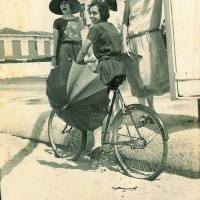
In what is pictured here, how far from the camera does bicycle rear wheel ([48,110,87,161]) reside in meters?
4.43

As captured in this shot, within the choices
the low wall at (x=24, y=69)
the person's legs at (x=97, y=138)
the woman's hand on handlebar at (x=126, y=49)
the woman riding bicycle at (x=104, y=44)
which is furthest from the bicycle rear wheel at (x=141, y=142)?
the low wall at (x=24, y=69)

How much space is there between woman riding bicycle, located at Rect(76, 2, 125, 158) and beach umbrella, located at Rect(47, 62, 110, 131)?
0.40ft

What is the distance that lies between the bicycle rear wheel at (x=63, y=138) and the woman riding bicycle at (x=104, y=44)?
33.5 inches

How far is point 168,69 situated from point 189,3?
72 cm

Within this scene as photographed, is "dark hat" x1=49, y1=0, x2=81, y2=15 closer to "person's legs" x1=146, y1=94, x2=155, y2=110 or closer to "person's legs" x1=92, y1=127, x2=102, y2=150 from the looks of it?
"person's legs" x1=146, y1=94, x2=155, y2=110

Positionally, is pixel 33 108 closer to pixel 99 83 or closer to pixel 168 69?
pixel 99 83

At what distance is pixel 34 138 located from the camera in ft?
16.1

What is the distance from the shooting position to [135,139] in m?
3.94

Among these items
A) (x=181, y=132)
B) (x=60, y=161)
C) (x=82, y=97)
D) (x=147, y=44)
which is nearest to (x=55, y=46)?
(x=82, y=97)

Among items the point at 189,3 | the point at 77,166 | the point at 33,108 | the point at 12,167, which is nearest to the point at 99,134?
the point at 77,166

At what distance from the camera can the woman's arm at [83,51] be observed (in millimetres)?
3990

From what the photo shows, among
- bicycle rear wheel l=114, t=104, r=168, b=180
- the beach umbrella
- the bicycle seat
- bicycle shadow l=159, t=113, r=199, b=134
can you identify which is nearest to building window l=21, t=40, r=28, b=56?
the beach umbrella

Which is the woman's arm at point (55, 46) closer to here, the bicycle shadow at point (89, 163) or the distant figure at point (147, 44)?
the distant figure at point (147, 44)

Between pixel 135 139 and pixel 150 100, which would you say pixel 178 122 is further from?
pixel 135 139
